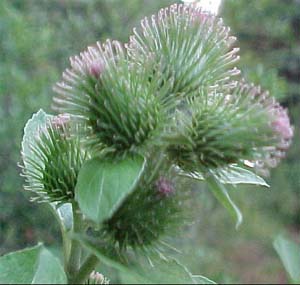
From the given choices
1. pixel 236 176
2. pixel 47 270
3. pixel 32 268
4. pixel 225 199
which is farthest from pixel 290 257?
pixel 47 270

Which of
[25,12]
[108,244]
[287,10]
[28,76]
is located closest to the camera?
[108,244]

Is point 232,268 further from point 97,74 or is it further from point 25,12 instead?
point 97,74

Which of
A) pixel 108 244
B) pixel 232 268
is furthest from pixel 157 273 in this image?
pixel 232 268

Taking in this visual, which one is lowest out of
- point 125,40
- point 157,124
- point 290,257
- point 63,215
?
point 290,257

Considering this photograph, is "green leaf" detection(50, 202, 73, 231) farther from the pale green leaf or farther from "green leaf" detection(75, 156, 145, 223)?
the pale green leaf

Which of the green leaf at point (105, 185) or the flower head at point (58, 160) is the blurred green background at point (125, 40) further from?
the green leaf at point (105, 185)

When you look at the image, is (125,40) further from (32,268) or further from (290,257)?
(32,268)
